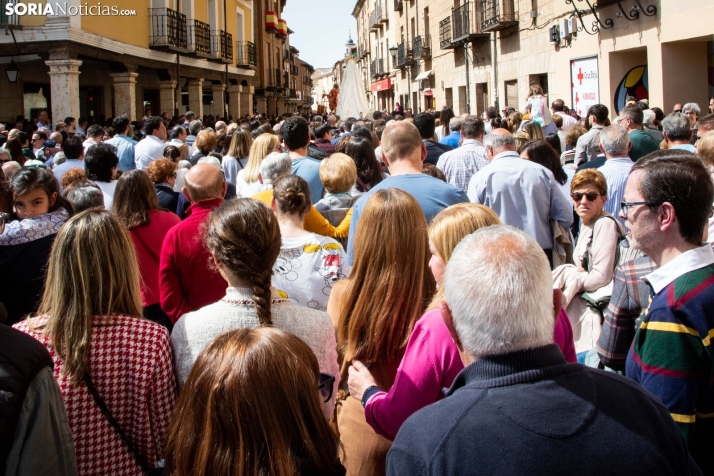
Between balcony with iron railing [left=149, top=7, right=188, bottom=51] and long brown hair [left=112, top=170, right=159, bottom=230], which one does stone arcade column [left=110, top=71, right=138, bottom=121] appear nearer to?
balcony with iron railing [left=149, top=7, right=188, bottom=51]

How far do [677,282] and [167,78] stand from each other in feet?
71.2

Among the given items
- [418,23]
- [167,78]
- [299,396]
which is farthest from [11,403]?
[418,23]

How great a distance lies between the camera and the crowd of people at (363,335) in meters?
1.47

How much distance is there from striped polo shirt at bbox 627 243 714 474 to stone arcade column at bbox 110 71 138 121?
57.5 feet

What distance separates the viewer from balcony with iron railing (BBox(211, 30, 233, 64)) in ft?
86.4

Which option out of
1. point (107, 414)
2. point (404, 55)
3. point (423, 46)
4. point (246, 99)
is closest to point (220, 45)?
point (246, 99)

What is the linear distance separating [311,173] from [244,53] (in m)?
27.5

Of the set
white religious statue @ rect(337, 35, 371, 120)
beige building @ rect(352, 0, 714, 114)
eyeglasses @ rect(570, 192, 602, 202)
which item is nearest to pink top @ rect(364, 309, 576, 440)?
eyeglasses @ rect(570, 192, 602, 202)

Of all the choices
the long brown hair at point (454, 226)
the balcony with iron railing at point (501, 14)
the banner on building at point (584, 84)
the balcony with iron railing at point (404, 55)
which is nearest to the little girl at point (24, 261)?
the long brown hair at point (454, 226)

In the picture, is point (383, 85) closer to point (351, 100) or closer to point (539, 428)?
point (351, 100)

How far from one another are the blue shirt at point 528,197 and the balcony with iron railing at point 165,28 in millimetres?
17311

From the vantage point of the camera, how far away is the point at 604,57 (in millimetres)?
13539

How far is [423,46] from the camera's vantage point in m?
29.8

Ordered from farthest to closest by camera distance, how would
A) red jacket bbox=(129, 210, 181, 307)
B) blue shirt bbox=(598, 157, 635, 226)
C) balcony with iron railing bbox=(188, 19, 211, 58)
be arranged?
balcony with iron railing bbox=(188, 19, 211, 58) → blue shirt bbox=(598, 157, 635, 226) → red jacket bbox=(129, 210, 181, 307)
